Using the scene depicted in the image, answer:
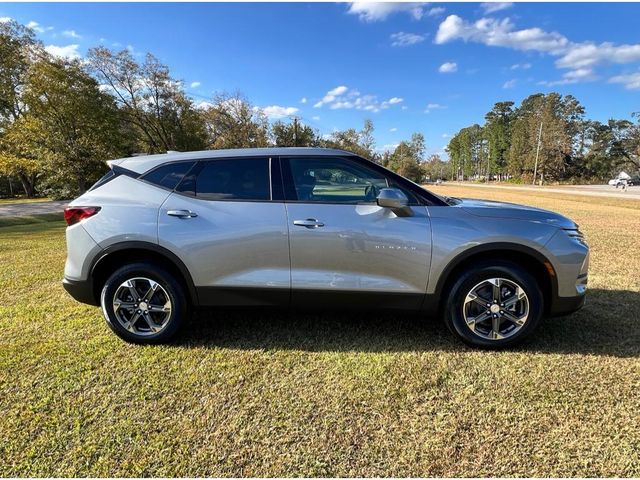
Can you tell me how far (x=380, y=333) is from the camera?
3.44 m

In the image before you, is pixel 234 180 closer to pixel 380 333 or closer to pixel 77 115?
pixel 380 333

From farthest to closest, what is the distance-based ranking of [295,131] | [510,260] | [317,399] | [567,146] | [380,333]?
[567,146]
[295,131]
[380,333]
[510,260]
[317,399]

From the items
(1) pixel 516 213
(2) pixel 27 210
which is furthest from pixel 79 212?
(2) pixel 27 210

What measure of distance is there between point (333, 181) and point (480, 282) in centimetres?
154

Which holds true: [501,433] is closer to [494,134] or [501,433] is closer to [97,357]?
[97,357]

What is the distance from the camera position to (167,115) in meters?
32.9

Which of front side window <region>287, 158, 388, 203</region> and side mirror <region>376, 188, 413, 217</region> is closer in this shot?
side mirror <region>376, 188, 413, 217</region>

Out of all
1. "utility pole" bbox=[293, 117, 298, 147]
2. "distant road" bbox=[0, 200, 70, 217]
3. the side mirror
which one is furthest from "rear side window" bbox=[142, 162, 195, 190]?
"utility pole" bbox=[293, 117, 298, 147]

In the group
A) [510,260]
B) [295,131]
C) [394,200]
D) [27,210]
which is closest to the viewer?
[394,200]

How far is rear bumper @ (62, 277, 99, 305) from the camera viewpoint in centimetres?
323

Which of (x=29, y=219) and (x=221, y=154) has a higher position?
(x=221, y=154)

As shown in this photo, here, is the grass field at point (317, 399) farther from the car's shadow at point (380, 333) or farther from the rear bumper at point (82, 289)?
the rear bumper at point (82, 289)

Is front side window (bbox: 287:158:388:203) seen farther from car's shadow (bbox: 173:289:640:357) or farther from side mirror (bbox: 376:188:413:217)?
car's shadow (bbox: 173:289:640:357)

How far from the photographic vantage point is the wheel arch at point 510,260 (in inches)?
117
